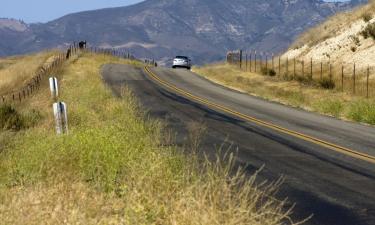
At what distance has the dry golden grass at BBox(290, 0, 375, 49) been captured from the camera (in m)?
54.5

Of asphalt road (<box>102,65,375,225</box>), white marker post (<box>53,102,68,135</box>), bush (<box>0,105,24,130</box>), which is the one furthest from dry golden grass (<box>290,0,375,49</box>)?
white marker post (<box>53,102,68,135</box>)

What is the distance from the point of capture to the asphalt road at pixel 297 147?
355 inches

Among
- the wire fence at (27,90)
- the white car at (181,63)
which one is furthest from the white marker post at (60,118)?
the white car at (181,63)

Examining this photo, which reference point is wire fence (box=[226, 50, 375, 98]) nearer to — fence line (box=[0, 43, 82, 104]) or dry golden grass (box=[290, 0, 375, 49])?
dry golden grass (box=[290, 0, 375, 49])

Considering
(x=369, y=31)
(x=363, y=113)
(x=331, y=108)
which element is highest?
(x=369, y=31)

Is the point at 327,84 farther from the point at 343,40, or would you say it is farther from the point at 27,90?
the point at 27,90

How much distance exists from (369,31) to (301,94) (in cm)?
1806

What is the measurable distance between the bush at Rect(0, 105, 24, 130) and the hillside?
2910 cm

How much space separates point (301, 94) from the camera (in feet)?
102

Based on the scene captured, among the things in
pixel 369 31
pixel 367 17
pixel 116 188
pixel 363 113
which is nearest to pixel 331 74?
pixel 369 31

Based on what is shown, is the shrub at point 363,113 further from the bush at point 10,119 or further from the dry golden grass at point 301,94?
the bush at point 10,119

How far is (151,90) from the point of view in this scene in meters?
31.9

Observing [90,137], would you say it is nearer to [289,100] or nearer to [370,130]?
[370,130]

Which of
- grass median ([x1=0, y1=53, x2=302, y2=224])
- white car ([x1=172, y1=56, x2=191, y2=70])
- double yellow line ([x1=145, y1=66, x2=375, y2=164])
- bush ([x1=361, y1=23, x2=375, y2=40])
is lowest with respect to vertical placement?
white car ([x1=172, y1=56, x2=191, y2=70])
